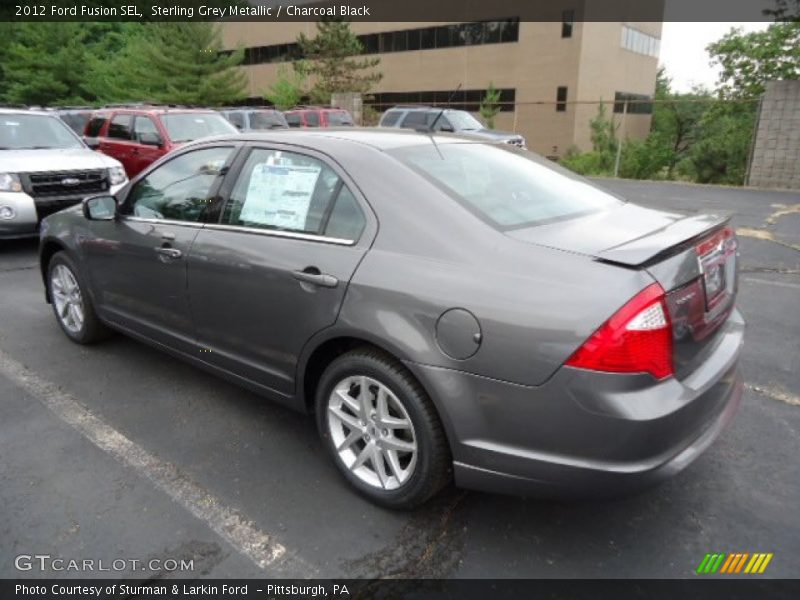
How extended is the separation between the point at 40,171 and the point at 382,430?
6.77 metres

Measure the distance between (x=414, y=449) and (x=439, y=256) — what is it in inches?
32.1

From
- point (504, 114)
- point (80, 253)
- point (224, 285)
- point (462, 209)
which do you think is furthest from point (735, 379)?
point (504, 114)

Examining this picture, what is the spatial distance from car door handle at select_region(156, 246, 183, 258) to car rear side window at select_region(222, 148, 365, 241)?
0.38m

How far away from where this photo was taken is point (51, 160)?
770cm

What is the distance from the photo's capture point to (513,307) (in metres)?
2.21

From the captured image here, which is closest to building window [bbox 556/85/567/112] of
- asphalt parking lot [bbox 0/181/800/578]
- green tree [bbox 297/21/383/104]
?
green tree [bbox 297/21/383/104]

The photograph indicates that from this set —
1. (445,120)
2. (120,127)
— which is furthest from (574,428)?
(445,120)

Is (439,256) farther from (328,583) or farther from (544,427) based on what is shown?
(328,583)

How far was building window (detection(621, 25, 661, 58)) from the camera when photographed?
36500 millimetres

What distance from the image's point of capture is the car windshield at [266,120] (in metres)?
16.9

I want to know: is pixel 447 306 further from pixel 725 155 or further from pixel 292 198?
pixel 725 155

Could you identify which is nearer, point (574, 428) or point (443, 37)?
point (574, 428)

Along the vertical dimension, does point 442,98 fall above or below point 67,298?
above

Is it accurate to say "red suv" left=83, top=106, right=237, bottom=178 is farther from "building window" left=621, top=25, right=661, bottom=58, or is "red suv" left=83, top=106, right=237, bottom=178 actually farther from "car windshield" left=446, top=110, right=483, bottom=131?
"building window" left=621, top=25, right=661, bottom=58
